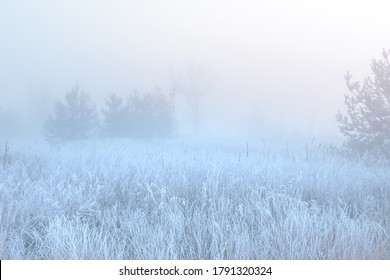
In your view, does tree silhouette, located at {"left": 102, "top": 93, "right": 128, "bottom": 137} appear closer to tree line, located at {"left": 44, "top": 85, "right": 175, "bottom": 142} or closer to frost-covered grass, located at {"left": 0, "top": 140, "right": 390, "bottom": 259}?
tree line, located at {"left": 44, "top": 85, "right": 175, "bottom": 142}

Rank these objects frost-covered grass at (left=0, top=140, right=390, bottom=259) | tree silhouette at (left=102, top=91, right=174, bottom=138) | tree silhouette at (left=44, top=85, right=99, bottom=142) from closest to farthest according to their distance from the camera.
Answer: frost-covered grass at (left=0, top=140, right=390, bottom=259)
tree silhouette at (left=44, top=85, right=99, bottom=142)
tree silhouette at (left=102, top=91, right=174, bottom=138)

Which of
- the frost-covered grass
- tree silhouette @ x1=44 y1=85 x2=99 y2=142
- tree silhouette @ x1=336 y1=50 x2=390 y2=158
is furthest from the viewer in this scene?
tree silhouette @ x1=44 y1=85 x2=99 y2=142

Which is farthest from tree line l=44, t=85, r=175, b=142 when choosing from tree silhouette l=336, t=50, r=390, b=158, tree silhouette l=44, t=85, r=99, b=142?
tree silhouette l=336, t=50, r=390, b=158

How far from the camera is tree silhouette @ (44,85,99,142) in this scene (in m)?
20.8

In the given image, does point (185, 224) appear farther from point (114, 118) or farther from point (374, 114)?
point (114, 118)

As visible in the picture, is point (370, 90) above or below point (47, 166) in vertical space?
above

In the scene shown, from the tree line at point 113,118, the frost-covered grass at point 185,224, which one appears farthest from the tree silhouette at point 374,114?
the tree line at point 113,118

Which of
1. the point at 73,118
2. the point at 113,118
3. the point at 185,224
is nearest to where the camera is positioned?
the point at 185,224

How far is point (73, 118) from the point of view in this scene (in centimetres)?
2133

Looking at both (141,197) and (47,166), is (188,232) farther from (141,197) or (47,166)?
(47,166)

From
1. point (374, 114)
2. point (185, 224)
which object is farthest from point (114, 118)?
point (185, 224)

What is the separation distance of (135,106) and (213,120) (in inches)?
1058

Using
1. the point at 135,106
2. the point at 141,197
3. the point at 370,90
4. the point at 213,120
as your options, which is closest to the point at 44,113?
the point at 135,106

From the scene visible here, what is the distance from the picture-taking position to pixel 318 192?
4.65 meters
